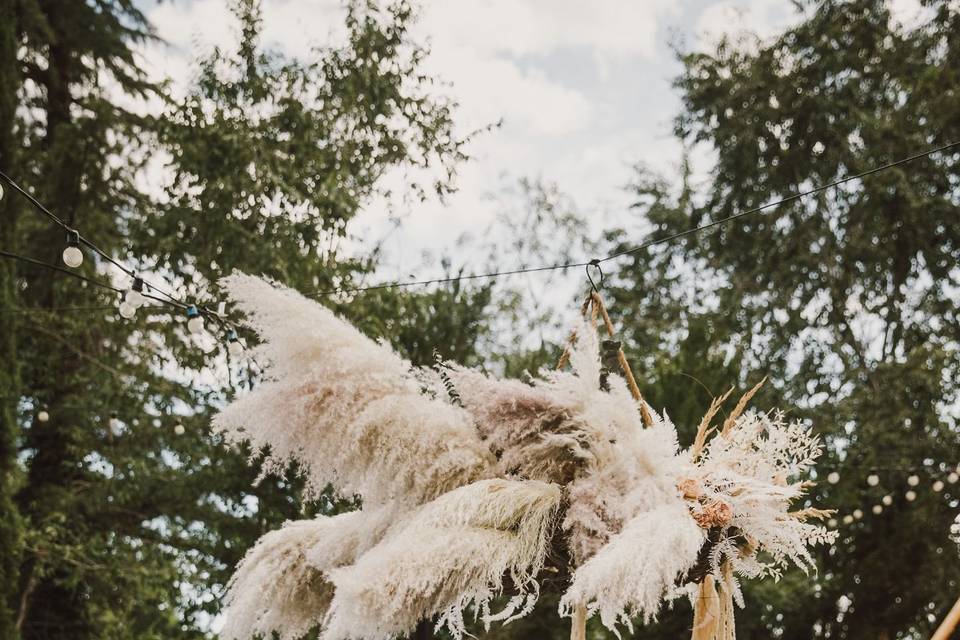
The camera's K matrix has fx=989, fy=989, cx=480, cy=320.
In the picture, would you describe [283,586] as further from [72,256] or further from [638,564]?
[72,256]

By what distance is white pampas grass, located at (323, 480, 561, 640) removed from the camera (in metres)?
1.25

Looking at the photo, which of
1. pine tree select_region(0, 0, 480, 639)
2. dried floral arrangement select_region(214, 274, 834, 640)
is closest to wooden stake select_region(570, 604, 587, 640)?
dried floral arrangement select_region(214, 274, 834, 640)

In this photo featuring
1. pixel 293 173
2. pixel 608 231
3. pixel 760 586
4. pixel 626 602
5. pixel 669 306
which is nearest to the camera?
pixel 626 602

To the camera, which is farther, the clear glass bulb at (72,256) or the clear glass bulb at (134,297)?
the clear glass bulb at (134,297)

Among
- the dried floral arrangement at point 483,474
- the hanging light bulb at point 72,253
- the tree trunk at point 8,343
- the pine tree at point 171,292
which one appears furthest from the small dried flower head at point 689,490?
the tree trunk at point 8,343

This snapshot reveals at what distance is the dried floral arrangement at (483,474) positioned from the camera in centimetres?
131

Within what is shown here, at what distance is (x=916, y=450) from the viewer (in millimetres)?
7398

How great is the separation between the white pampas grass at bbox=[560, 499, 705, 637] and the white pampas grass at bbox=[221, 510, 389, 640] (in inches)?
17.8

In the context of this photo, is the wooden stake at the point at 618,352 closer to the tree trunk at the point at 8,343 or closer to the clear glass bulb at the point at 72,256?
the clear glass bulb at the point at 72,256

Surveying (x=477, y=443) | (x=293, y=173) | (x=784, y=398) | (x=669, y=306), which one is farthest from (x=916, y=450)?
(x=477, y=443)

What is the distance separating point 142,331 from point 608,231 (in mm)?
5519

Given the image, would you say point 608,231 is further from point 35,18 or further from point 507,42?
point 35,18

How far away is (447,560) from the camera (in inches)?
50.5

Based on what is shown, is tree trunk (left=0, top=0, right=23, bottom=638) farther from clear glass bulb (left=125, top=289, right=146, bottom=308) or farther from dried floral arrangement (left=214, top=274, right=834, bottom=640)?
dried floral arrangement (left=214, top=274, right=834, bottom=640)
